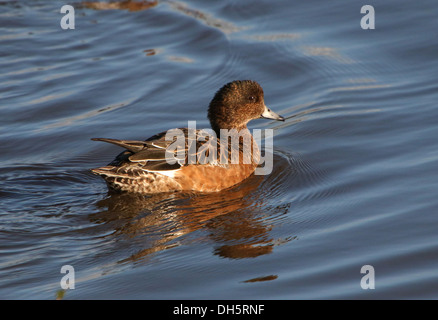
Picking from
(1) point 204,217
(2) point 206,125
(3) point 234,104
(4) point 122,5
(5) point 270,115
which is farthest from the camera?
(4) point 122,5

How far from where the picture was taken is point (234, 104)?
7727 millimetres

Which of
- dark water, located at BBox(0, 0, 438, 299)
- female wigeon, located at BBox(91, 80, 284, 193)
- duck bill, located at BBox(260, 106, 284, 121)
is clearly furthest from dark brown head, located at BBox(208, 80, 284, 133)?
dark water, located at BBox(0, 0, 438, 299)

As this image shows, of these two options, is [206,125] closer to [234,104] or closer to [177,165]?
[234,104]

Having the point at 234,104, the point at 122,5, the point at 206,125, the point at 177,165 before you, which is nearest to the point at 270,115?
the point at 234,104

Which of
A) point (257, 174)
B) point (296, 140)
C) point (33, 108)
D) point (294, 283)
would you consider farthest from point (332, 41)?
point (294, 283)

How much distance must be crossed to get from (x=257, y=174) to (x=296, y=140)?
80 cm

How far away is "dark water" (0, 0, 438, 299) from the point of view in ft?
16.9

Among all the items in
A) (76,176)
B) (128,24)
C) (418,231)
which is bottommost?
(418,231)

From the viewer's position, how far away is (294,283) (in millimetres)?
4918

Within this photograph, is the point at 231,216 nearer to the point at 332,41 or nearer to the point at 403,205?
the point at 403,205

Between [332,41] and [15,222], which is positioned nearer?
[15,222]

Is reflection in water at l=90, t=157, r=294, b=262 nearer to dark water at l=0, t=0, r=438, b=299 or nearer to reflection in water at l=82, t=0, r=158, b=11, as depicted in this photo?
dark water at l=0, t=0, r=438, b=299

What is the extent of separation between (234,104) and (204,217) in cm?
184

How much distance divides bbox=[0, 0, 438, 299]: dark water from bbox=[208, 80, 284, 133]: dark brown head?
544 mm
